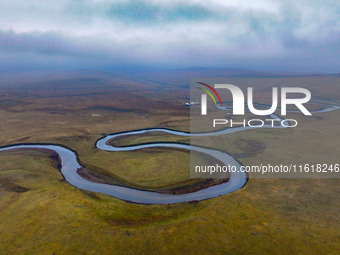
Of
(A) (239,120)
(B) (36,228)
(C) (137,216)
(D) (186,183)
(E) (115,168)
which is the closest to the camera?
(B) (36,228)

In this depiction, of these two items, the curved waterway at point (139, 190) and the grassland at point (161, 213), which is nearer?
the grassland at point (161, 213)

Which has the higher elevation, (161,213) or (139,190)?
(139,190)

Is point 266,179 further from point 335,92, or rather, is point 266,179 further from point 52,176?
point 335,92

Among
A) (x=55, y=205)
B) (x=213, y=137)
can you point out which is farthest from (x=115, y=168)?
(x=213, y=137)

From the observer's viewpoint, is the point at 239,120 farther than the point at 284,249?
Yes

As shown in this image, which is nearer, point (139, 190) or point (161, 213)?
point (161, 213)

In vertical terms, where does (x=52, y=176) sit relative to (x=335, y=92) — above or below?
below

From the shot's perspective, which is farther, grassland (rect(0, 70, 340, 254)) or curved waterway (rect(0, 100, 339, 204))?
curved waterway (rect(0, 100, 339, 204))

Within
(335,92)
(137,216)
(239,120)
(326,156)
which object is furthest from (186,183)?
(335,92)

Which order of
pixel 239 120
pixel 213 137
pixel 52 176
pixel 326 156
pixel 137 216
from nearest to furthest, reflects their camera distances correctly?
pixel 137 216
pixel 52 176
pixel 326 156
pixel 213 137
pixel 239 120
